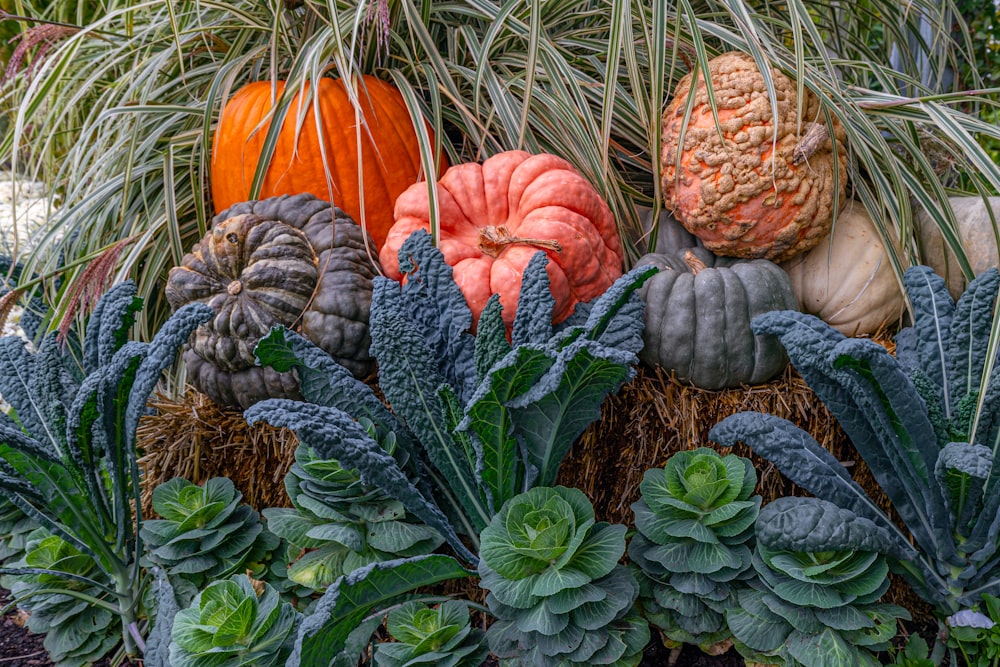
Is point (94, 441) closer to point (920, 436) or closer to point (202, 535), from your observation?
point (202, 535)

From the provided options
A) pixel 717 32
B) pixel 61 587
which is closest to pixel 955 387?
pixel 717 32

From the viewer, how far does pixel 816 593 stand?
119 centimetres

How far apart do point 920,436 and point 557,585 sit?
0.71 metres

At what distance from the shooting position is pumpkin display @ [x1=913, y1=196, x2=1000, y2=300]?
1.61 meters

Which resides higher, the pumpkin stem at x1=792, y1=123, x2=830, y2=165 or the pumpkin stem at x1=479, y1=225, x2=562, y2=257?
the pumpkin stem at x1=792, y1=123, x2=830, y2=165

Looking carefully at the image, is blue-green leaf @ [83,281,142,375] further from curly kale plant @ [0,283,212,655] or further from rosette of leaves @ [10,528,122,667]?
rosette of leaves @ [10,528,122,667]

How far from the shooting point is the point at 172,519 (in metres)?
1.44

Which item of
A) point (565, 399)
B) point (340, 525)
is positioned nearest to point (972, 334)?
point (565, 399)

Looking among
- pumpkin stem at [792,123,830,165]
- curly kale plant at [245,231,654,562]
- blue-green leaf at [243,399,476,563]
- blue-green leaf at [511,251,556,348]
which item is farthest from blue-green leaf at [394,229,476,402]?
pumpkin stem at [792,123,830,165]

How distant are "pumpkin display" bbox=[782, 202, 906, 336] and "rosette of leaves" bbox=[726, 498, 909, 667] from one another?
22.0 inches

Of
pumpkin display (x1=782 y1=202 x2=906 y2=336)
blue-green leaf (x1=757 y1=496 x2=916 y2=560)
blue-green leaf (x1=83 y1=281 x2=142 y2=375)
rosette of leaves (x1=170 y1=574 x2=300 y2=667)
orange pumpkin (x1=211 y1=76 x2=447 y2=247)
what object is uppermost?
orange pumpkin (x1=211 y1=76 x2=447 y2=247)

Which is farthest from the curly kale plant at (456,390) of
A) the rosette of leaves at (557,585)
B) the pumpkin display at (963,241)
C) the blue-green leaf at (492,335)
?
the pumpkin display at (963,241)

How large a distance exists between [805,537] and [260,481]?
115cm

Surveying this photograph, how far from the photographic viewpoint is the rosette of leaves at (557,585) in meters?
1.17
